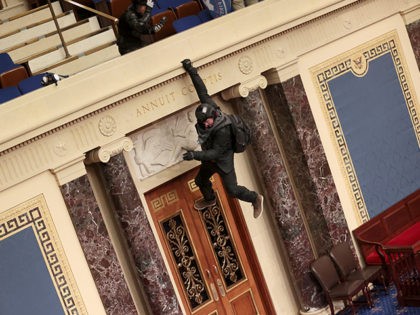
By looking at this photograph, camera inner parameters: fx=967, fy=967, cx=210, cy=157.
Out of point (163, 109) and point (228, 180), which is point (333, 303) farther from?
point (163, 109)

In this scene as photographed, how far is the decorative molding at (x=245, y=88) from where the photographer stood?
11172mm

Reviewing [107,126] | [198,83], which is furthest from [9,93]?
[198,83]

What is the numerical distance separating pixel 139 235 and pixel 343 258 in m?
2.81

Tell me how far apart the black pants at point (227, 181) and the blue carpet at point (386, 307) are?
2086 millimetres

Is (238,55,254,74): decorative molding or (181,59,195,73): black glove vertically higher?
(181,59,195,73): black glove

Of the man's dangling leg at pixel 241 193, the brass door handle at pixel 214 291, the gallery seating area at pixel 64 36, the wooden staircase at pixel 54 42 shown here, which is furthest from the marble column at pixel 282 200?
the wooden staircase at pixel 54 42

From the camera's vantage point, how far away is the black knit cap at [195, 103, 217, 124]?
10180mm

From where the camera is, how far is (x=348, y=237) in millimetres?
12000

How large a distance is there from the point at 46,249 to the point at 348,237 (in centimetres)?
404

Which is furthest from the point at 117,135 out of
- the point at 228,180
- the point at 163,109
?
the point at 228,180

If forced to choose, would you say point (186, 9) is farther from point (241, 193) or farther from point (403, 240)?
point (403, 240)

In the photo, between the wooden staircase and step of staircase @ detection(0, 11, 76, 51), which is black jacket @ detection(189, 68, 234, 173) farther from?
step of staircase @ detection(0, 11, 76, 51)

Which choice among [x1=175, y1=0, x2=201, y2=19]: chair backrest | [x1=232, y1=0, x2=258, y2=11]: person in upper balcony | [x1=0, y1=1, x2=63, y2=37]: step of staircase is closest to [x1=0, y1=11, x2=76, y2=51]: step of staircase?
[x1=0, y1=1, x2=63, y2=37]: step of staircase

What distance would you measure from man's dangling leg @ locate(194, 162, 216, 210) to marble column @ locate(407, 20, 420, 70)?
3750 millimetres
